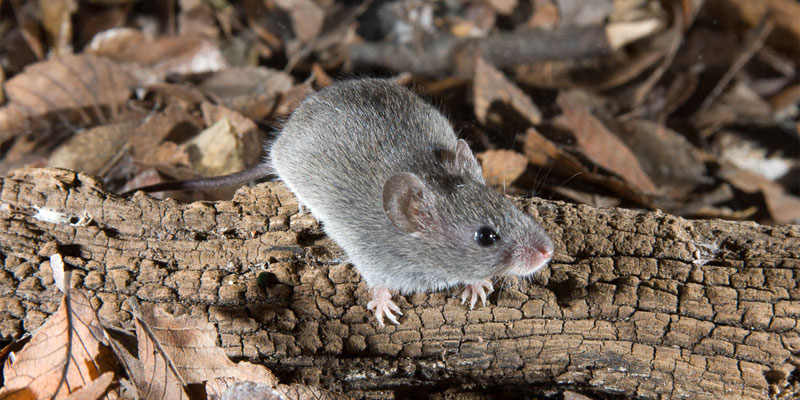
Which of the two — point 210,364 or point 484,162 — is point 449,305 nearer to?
point 210,364

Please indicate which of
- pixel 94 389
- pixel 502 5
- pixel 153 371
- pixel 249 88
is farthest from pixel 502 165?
pixel 94 389

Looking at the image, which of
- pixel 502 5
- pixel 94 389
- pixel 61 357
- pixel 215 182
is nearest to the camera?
pixel 94 389

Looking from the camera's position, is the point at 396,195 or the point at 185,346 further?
the point at 396,195

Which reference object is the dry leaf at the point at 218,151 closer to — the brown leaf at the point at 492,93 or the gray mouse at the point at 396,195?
the gray mouse at the point at 396,195

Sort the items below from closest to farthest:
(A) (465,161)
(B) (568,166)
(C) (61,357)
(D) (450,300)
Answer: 1. (C) (61,357)
2. (D) (450,300)
3. (A) (465,161)
4. (B) (568,166)

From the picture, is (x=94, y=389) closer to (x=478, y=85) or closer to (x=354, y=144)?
(x=354, y=144)

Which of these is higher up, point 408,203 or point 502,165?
point 502,165

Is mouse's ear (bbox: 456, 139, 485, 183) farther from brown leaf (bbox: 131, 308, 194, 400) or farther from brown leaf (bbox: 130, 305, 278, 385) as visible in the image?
brown leaf (bbox: 131, 308, 194, 400)
